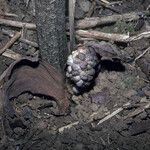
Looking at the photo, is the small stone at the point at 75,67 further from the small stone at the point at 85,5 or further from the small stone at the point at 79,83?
the small stone at the point at 85,5

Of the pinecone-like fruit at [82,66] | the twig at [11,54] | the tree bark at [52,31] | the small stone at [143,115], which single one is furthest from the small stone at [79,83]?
the twig at [11,54]

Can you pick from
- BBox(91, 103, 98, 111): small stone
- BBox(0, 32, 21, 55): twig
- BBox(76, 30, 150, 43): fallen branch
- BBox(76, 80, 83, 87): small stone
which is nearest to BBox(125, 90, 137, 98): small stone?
BBox(91, 103, 98, 111): small stone

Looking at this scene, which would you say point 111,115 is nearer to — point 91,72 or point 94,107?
point 94,107

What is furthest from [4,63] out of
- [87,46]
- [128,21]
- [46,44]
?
[128,21]

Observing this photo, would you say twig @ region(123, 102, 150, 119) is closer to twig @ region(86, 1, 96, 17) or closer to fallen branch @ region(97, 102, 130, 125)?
fallen branch @ region(97, 102, 130, 125)

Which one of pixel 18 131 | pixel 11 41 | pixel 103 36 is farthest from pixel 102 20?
pixel 18 131

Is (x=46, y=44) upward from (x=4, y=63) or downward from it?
upward

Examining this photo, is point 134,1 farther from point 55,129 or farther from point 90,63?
point 55,129
